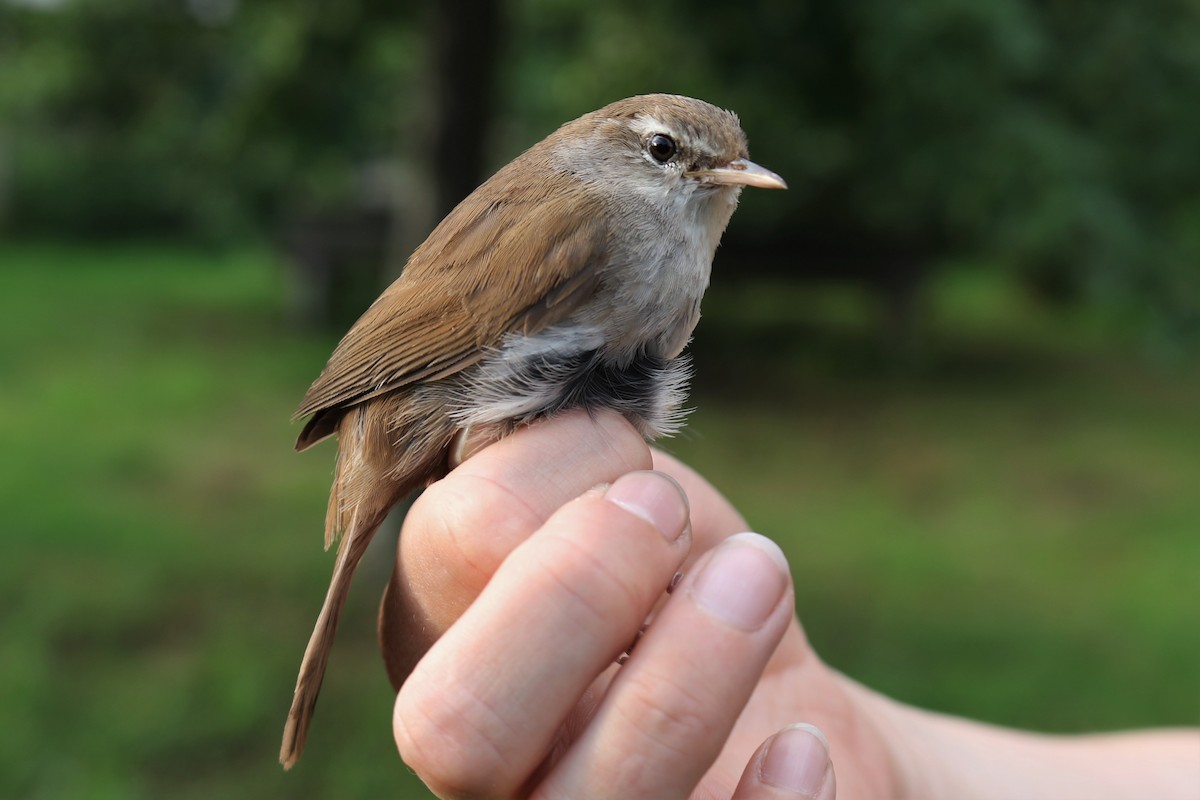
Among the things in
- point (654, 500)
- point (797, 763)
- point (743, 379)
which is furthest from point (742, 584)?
point (743, 379)

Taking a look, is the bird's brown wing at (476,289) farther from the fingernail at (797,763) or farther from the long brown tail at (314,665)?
the fingernail at (797,763)

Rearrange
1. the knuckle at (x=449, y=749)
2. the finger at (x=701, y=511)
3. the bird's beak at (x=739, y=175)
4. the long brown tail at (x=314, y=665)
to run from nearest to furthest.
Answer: the knuckle at (x=449, y=749) → the long brown tail at (x=314, y=665) → the bird's beak at (x=739, y=175) → the finger at (x=701, y=511)

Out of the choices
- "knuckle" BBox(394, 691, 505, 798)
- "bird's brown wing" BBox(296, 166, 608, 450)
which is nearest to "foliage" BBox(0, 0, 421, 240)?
"bird's brown wing" BBox(296, 166, 608, 450)

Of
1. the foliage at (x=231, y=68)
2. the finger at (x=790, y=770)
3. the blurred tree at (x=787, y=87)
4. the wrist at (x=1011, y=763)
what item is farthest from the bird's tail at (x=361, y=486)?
the foliage at (x=231, y=68)

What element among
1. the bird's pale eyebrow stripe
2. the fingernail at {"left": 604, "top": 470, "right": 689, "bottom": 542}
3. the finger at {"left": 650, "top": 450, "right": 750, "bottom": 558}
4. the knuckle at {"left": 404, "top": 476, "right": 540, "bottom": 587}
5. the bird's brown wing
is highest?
the bird's pale eyebrow stripe

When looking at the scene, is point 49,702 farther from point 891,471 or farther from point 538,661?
point 891,471

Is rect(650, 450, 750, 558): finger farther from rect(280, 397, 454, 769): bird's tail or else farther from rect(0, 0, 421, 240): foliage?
rect(0, 0, 421, 240): foliage
